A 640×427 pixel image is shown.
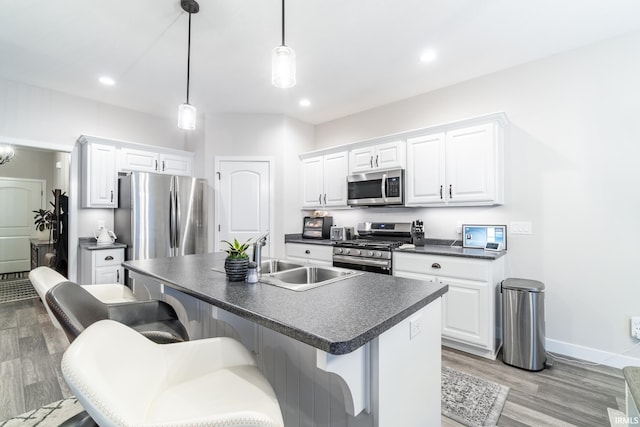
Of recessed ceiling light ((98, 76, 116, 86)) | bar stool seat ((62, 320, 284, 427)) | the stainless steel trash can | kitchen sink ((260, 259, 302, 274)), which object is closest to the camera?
bar stool seat ((62, 320, 284, 427))

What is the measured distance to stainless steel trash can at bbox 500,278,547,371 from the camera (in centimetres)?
→ 236

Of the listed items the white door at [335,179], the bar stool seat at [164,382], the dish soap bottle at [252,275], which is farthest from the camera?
the white door at [335,179]

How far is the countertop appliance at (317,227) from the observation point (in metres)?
4.31

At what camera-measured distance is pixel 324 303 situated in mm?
1179

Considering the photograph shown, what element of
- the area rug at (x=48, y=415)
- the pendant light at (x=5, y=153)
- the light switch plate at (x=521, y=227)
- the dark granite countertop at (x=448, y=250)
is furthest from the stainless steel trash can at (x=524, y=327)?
the pendant light at (x=5, y=153)

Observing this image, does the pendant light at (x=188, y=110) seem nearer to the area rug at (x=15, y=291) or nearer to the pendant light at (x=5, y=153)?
Answer: the pendant light at (x=5, y=153)

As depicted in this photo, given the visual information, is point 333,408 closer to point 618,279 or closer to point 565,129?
point 618,279

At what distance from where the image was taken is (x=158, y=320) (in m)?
1.80

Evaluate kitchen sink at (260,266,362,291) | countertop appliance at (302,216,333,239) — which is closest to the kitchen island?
kitchen sink at (260,266,362,291)

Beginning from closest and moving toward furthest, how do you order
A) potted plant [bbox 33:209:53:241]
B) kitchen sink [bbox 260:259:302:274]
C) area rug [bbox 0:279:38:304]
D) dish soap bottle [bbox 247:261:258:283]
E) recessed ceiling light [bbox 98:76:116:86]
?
dish soap bottle [bbox 247:261:258:283] → kitchen sink [bbox 260:259:302:274] → recessed ceiling light [bbox 98:76:116:86] → area rug [bbox 0:279:38:304] → potted plant [bbox 33:209:53:241]

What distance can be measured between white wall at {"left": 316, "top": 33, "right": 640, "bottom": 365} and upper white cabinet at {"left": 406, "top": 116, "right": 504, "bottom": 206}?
287 millimetres

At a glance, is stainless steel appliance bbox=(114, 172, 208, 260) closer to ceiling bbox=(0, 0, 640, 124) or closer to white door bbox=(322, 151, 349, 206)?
ceiling bbox=(0, 0, 640, 124)

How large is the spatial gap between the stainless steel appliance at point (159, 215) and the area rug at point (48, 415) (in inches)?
75.5

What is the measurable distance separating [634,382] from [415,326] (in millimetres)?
635
